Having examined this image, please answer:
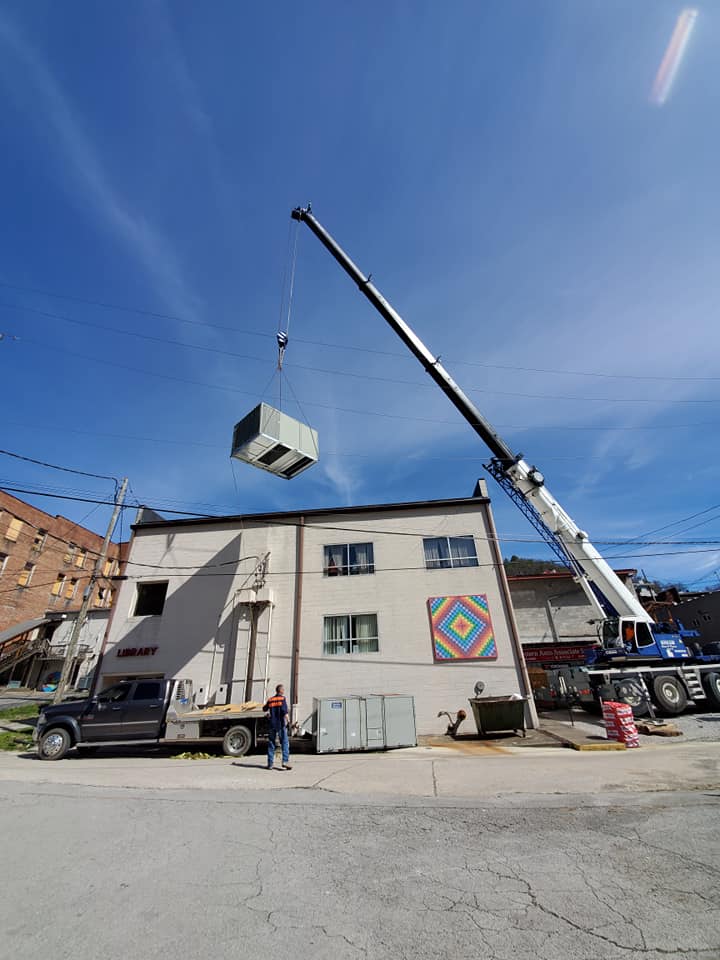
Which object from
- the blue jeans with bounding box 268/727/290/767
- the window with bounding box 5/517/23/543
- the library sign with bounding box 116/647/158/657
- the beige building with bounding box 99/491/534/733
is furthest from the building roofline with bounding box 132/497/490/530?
the window with bounding box 5/517/23/543

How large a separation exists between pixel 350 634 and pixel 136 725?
8.13m

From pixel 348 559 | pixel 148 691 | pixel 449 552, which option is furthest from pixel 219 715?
pixel 449 552

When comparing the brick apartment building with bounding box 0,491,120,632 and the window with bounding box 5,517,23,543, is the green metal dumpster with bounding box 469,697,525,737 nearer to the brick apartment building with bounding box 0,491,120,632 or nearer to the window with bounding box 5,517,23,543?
the brick apartment building with bounding box 0,491,120,632

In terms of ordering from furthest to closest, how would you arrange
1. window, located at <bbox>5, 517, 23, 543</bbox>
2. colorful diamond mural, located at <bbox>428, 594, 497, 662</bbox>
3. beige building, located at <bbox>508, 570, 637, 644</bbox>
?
1. window, located at <bbox>5, 517, 23, 543</bbox>
2. beige building, located at <bbox>508, 570, 637, 644</bbox>
3. colorful diamond mural, located at <bbox>428, 594, 497, 662</bbox>

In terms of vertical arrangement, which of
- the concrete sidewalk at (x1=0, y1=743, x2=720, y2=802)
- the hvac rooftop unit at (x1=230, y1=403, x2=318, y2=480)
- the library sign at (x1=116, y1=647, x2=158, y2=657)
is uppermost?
the hvac rooftop unit at (x1=230, y1=403, x2=318, y2=480)

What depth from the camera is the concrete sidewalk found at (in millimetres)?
7273

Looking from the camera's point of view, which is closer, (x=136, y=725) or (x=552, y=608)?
(x=136, y=725)

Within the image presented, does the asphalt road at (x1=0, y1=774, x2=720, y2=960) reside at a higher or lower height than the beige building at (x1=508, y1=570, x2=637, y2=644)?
lower

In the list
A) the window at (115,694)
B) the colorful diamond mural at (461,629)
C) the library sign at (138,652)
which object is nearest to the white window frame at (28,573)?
the library sign at (138,652)

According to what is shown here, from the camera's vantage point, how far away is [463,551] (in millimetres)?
18969

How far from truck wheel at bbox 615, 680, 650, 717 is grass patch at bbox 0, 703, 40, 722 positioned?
2407 cm

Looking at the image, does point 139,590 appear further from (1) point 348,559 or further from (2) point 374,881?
(2) point 374,881

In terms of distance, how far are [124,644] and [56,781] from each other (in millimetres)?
10596

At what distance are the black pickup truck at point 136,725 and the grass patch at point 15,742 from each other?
1.97 meters
